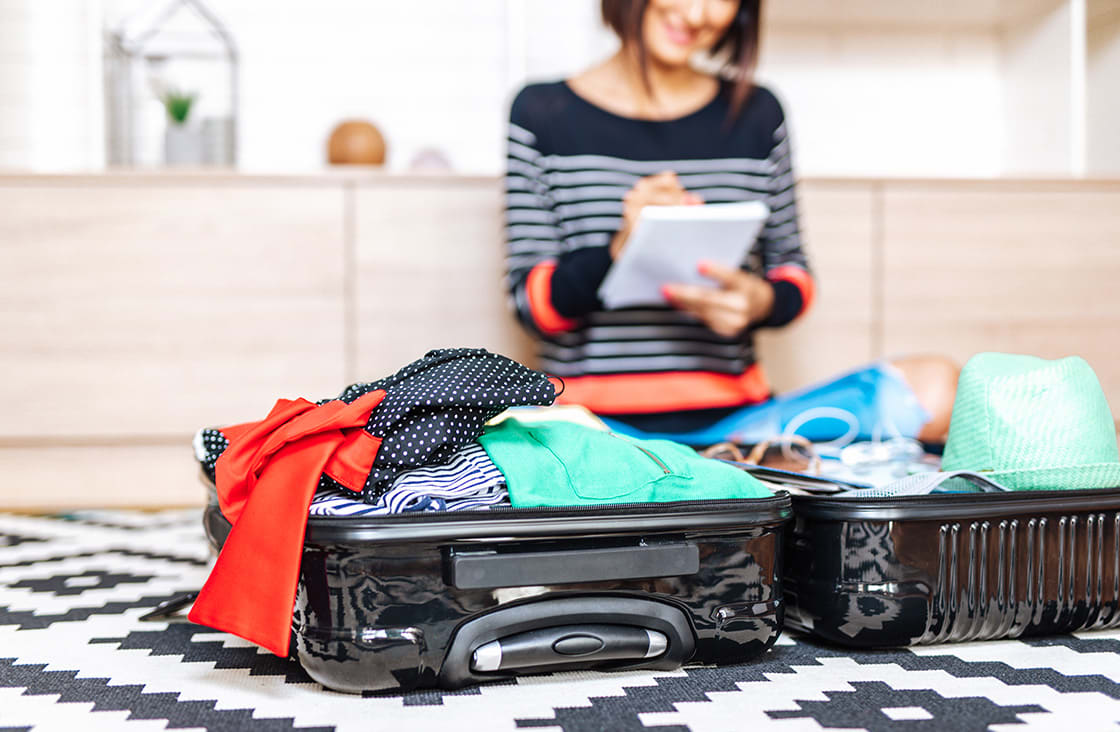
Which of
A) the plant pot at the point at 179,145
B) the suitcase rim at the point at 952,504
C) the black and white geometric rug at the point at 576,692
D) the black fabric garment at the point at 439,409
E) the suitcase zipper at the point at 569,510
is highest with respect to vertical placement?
the plant pot at the point at 179,145

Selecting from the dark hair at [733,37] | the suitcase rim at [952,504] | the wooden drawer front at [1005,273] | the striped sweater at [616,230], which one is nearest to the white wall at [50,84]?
the striped sweater at [616,230]

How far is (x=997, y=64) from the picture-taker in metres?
2.42

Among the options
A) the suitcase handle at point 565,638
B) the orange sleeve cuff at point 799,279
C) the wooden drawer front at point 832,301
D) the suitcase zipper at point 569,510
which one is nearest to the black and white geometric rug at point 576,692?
the suitcase handle at point 565,638

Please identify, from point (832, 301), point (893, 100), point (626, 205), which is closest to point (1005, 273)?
point (832, 301)

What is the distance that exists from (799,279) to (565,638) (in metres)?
0.99

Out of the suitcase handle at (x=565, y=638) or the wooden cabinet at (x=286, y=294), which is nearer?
the suitcase handle at (x=565, y=638)

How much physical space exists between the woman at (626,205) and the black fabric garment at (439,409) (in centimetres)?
70

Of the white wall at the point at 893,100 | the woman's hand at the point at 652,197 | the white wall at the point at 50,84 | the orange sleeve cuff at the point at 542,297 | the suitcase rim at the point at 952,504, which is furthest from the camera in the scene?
the white wall at the point at 893,100

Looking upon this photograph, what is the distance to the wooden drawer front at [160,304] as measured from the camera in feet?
6.12

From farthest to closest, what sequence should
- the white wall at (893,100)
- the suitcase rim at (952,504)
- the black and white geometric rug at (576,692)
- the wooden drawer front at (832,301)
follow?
the white wall at (893,100)
the wooden drawer front at (832,301)
the suitcase rim at (952,504)
the black and white geometric rug at (576,692)

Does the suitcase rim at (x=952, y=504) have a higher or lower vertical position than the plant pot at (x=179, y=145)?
lower

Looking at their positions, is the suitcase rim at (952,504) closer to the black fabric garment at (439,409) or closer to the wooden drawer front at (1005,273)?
the black fabric garment at (439,409)

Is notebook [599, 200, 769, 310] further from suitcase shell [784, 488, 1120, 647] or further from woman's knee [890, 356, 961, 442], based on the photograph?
suitcase shell [784, 488, 1120, 647]

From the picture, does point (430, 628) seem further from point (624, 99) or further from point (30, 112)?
point (30, 112)
